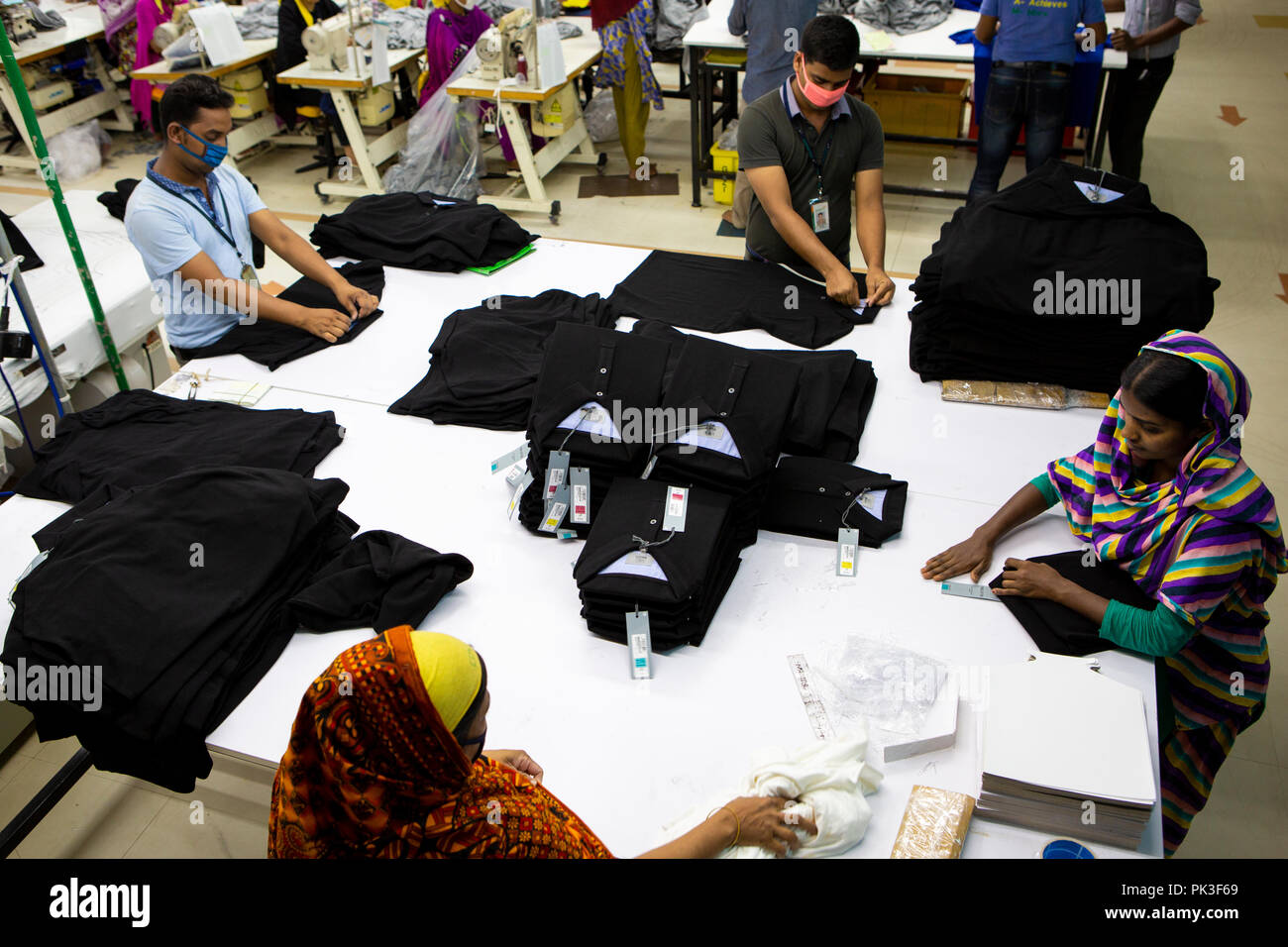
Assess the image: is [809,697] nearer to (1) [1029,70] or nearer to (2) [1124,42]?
(1) [1029,70]

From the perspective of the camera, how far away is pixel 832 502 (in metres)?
2.17

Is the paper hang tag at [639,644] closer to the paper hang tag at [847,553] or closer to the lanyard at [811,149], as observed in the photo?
the paper hang tag at [847,553]

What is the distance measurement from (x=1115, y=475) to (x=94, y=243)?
3.62m

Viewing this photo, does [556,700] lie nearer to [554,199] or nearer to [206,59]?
[554,199]

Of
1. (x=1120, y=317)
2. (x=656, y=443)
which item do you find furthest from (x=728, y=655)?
(x=1120, y=317)

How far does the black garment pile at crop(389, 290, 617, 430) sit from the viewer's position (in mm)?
2580

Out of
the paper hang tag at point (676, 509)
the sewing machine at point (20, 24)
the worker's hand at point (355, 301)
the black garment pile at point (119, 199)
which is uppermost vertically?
the sewing machine at point (20, 24)

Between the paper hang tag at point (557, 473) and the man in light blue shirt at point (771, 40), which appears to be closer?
the paper hang tag at point (557, 473)

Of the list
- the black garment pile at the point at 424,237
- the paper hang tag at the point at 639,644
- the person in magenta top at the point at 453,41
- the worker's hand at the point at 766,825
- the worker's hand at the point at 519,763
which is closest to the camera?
the worker's hand at the point at 766,825

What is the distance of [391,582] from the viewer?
6.45 ft

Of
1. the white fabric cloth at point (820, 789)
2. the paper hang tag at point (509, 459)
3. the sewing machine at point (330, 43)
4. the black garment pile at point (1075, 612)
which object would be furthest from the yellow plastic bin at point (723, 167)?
the white fabric cloth at point (820, 789)

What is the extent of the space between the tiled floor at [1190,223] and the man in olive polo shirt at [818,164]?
5.49ft

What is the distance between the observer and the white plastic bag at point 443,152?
5445 mm

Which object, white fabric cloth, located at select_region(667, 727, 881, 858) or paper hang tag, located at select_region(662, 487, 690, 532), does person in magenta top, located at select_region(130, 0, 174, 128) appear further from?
white fabric cloth, located at select_region(667, 727, 881, 858)
